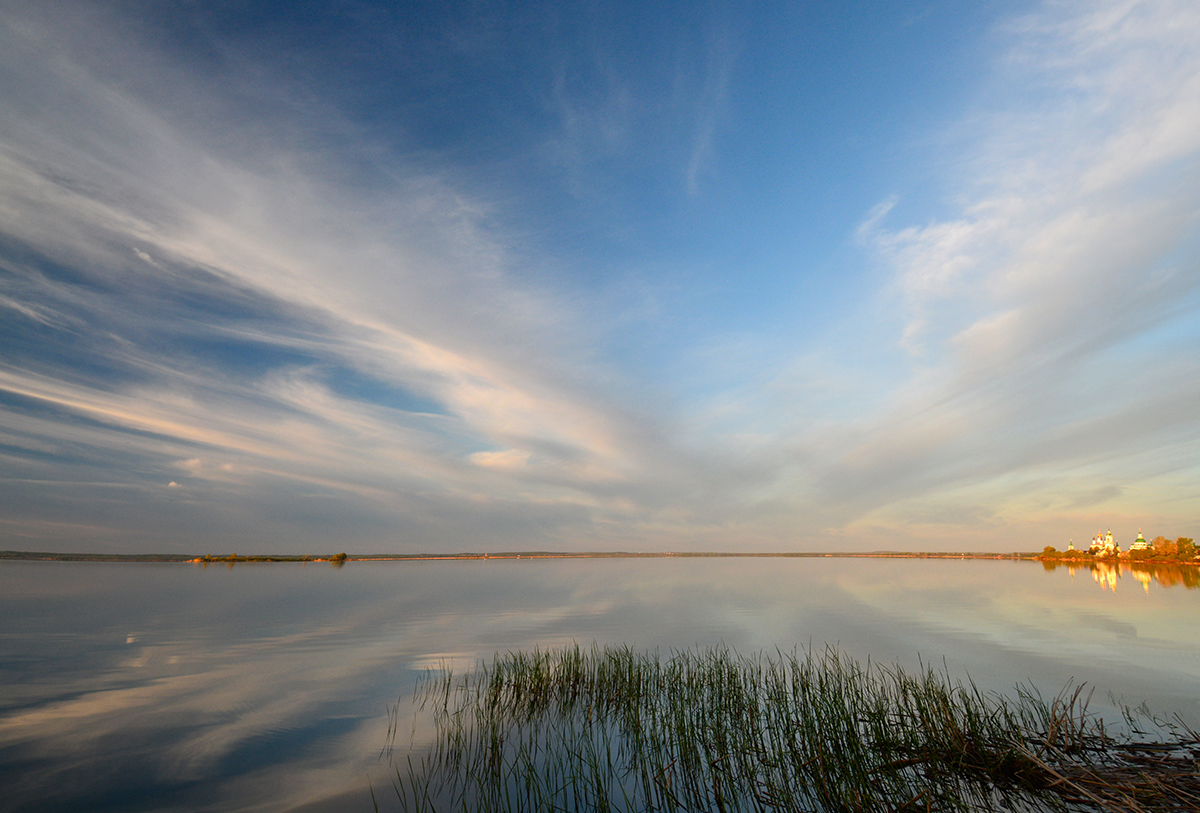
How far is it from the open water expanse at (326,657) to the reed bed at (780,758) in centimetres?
192

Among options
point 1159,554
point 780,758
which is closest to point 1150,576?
point 1159,554

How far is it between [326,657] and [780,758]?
60.7 ft

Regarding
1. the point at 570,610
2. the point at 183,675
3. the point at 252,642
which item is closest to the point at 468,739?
the point at 183,675

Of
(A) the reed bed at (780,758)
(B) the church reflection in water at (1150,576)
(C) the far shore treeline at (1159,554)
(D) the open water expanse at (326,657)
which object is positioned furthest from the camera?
(C) the far shore treeline at (1159,554)

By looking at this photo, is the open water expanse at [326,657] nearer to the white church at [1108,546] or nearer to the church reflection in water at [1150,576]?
the church reflection in water at [1150,576]

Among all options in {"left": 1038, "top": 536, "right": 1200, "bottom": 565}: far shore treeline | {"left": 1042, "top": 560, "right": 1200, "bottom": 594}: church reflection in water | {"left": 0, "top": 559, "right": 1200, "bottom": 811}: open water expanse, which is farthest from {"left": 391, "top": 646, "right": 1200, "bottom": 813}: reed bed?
{"left": 1038, "top": 536, "right": 1200, "bottom": 565}: far shore treeline

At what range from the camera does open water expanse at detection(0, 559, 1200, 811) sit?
9.80 m

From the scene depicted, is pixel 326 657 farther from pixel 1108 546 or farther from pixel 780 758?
pixel 1108 546

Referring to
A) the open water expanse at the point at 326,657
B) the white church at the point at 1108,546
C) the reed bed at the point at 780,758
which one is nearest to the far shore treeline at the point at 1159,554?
the white church at the point at 1108,546

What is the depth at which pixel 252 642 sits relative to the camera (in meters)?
23.8

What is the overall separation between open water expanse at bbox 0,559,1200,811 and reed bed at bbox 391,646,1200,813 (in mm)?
1916

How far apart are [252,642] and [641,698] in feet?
66.4

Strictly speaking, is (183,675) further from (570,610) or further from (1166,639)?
(1166,639)

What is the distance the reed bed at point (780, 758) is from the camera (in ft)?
23.9
